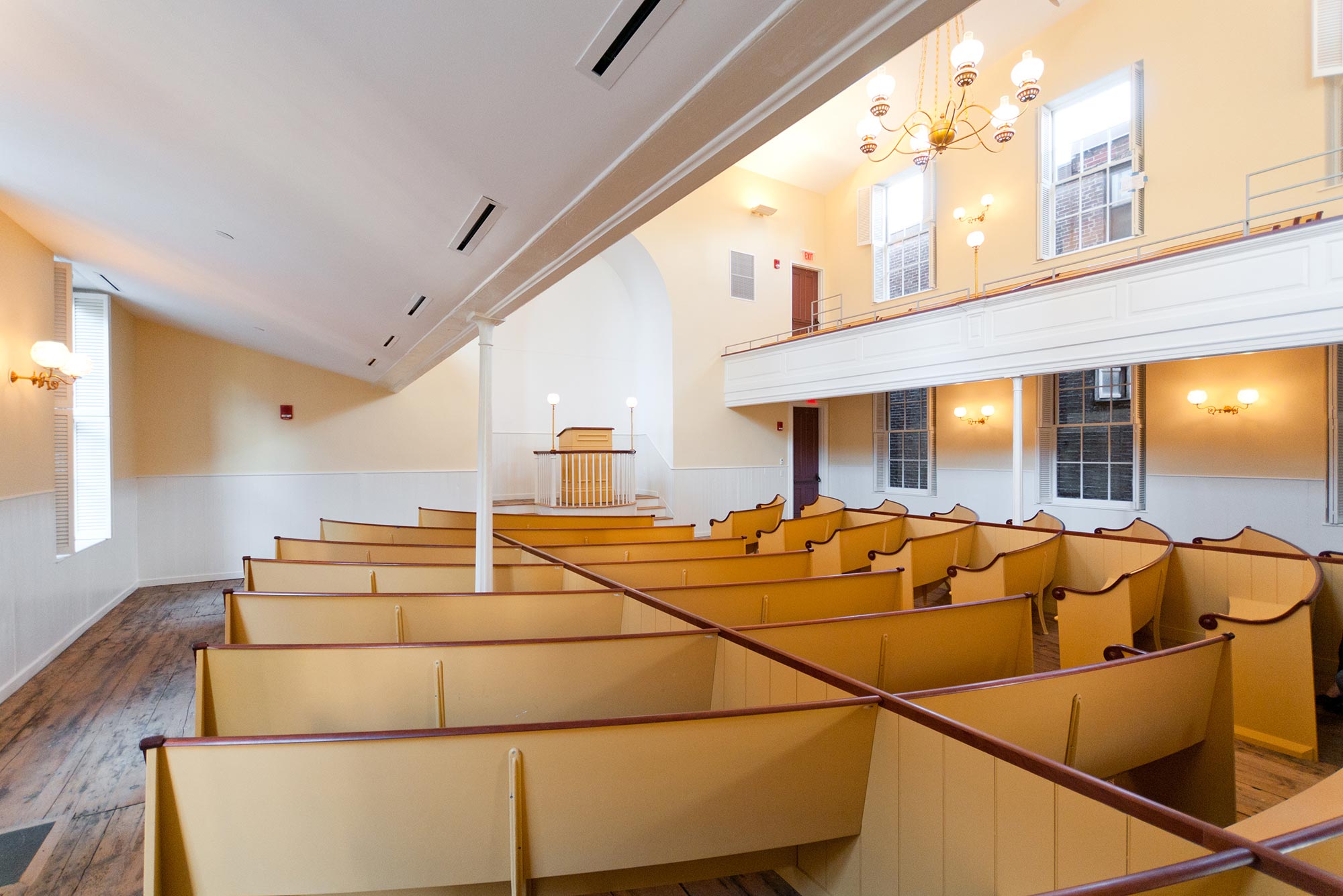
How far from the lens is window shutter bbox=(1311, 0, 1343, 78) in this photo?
19.6 ft

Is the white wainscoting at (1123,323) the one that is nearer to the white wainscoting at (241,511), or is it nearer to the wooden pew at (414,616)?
the wooden pew at (414,616)

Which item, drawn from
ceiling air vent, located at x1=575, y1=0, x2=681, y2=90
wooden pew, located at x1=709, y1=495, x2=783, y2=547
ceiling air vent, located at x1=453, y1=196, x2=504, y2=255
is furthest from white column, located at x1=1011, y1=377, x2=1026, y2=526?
ceiling air vent, located at x1=575, y1=0, x2=681, y2=90

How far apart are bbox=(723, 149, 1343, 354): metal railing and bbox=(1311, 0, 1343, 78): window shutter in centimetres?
82

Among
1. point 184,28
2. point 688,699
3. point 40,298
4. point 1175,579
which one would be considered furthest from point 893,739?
point 40,298

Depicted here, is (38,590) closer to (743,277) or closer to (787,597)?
(787,597)

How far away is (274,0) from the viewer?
1545 millimetres

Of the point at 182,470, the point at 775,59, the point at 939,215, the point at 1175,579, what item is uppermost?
the point at 939,215

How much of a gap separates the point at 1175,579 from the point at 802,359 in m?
5.61

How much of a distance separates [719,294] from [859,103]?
3741mm

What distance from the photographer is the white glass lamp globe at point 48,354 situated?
4.23 meters

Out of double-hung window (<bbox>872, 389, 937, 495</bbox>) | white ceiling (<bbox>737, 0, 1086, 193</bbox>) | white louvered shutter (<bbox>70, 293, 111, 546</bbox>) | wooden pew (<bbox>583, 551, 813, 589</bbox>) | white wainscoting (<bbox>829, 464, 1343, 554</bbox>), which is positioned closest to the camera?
wooden pew (<bbox>583, 551, 813, 589</bbox>)

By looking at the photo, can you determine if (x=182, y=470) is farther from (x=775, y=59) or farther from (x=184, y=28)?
(x=775, y=59)

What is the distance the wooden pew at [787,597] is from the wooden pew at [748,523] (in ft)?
10.8

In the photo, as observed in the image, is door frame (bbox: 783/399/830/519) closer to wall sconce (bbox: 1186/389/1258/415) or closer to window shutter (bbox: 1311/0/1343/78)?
wall sconce (bbox: 1186/389/1258/415)
